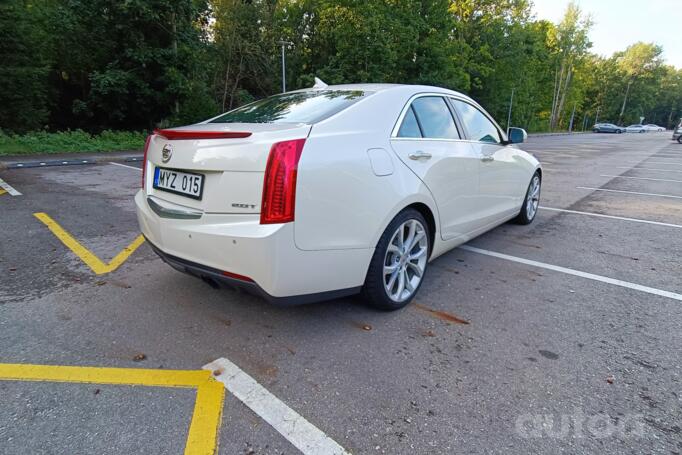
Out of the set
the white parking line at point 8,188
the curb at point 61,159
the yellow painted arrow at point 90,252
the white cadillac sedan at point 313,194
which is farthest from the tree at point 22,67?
the white cadillac sedan at point 313,194

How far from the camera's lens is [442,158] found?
10.6 feet

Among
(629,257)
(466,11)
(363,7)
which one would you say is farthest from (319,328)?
(466,11)

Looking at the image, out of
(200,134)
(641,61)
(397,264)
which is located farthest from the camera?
(641,61)

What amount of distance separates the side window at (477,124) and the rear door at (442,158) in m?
0.23

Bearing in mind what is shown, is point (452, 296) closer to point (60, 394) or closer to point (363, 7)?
point (60, 394)

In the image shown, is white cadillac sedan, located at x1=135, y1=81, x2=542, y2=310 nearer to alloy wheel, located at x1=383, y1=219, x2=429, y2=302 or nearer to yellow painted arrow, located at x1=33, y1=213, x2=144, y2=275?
alloy wheel, located at x1=383, y1=219, x2=429, y2=302

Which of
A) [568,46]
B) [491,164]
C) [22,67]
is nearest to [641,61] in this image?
[568,46]

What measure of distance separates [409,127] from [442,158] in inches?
16.2

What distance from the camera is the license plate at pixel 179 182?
8.07ft

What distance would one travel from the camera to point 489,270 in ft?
12.8

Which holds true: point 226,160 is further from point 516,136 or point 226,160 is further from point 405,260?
point 516,136

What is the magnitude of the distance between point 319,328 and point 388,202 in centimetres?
97

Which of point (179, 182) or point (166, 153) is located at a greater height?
point (166, 153)

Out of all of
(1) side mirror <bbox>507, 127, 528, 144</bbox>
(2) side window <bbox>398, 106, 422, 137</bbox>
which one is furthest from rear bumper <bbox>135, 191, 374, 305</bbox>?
(1) side mirror <bbox>507, 127, 528, 144</bbox>
